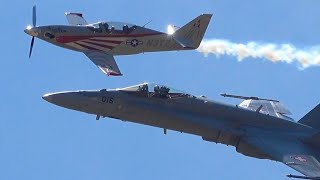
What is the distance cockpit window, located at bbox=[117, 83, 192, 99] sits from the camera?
42062 millimetres

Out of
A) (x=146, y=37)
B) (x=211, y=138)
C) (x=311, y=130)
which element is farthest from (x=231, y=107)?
(x=146, y=37)

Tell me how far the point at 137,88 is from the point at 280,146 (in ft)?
25.8

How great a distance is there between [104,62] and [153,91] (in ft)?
52.8

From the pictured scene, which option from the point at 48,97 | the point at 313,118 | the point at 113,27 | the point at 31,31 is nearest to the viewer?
the point at 48,97

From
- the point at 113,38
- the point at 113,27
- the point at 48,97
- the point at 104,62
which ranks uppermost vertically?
the point at 113,27

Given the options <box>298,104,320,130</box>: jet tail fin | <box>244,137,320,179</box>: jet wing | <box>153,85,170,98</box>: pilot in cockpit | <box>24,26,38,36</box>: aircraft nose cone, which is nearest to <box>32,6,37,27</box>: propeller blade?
<box>24,26,38,36</box>: aircraft nose cone

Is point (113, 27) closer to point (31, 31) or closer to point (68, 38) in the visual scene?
point (68, 38)

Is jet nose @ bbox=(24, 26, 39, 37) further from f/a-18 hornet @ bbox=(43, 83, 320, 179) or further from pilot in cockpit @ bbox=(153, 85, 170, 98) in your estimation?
pilot in cockpit @ bbox=(153, 85, 170, 98)

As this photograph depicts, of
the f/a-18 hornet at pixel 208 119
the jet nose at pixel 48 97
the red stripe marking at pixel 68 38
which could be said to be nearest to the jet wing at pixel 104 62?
the red stripe marking at pixel 68 38

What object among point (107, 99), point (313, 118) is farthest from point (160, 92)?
point (313, 118)

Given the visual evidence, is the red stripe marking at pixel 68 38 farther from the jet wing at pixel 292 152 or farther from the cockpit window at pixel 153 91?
the jet wing at pixel 292 152

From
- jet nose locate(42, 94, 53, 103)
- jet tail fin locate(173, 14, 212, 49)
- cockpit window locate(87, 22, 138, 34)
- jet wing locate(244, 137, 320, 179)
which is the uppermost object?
jet tail fin locate(173, 14, 212, 49)

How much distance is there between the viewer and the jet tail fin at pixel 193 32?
60.9 metres

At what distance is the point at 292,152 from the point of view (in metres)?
42.2
